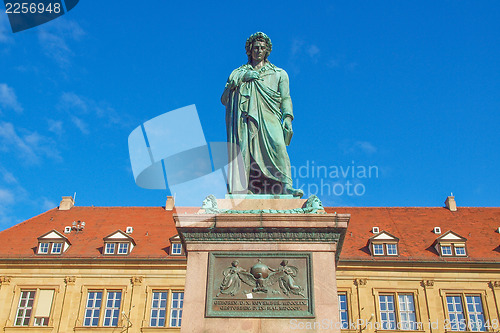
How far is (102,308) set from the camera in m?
34.0

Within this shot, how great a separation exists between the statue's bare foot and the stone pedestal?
803mm

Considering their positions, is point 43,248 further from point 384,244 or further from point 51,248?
point 384,244

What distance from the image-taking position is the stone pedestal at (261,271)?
22.6 feet

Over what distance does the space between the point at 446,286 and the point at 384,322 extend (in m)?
4.56

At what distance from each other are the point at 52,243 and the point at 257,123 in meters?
30.3

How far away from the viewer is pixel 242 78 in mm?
9844

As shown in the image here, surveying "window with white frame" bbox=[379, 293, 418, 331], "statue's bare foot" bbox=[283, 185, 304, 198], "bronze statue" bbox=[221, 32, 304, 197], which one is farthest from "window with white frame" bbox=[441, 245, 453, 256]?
"statue's bare foot" bbox=[283, 185, 304, 198]

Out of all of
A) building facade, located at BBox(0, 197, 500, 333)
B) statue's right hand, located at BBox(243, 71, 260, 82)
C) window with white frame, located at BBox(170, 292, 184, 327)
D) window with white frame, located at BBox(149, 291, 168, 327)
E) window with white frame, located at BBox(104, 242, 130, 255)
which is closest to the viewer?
statue's right hand, located at BBox(243, 71, 260, 82)

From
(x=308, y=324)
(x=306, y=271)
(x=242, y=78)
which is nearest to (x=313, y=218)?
(x=306, y=271)

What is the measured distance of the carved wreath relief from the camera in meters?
7.07

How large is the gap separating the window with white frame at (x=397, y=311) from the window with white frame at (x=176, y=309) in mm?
12217

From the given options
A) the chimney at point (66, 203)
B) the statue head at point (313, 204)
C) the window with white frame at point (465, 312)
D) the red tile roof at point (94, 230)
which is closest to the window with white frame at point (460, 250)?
the window with white frame at point (465, 312)

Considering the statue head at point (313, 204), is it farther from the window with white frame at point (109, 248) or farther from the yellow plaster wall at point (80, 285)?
the window with white frame at point (109, 248)

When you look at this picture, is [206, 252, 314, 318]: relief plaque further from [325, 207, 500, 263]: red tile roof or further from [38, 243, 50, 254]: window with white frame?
[38, 243, 50, 254]: window with white frame
